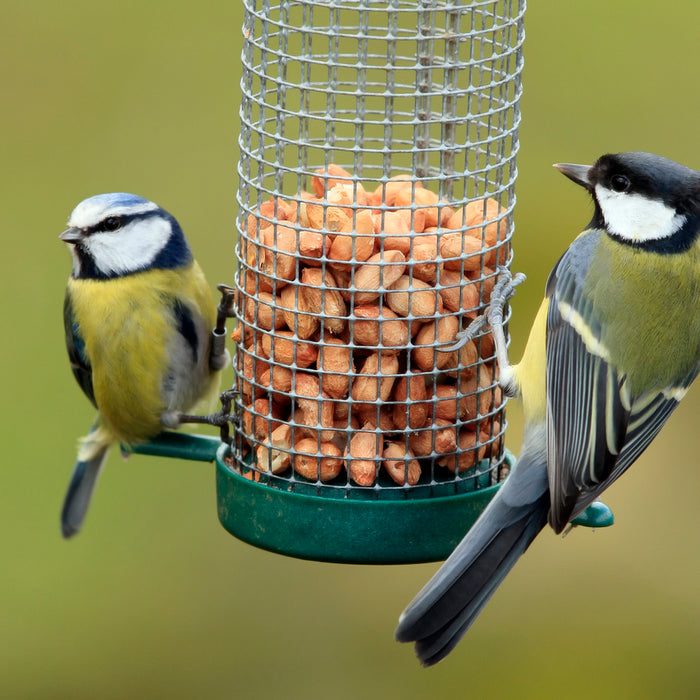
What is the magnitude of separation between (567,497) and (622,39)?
389cm

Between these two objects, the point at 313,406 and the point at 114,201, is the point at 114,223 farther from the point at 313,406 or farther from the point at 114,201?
the point at 313,406

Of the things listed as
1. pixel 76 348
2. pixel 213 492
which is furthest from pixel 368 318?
pixel 213 492

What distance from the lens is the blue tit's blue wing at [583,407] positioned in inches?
133

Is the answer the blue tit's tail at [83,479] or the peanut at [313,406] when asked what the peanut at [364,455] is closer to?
the peanut at [313,406]

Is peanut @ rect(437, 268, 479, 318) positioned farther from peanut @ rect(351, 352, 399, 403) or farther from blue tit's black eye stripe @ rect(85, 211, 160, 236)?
blue tit's black eye stripe @ rect(85, 211, 160, 236)

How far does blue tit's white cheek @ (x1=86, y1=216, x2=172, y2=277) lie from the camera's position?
3.97 metres

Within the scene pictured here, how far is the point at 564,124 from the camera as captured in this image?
636cm

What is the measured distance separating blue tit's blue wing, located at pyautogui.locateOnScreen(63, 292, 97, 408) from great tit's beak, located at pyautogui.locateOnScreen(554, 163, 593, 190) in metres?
1.60

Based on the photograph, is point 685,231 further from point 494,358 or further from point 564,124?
point 564,124

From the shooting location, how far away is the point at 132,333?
13.2 ft

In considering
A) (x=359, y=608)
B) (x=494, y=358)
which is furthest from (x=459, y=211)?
(x=359, y=608)

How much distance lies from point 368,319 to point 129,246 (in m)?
0.98

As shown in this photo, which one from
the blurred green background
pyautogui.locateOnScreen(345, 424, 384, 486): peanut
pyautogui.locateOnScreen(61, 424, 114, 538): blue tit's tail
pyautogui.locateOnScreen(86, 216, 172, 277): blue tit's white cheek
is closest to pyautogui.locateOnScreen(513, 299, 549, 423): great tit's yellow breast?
pyautogui.locateOnScreen(345, 424, 384, 486): peanut

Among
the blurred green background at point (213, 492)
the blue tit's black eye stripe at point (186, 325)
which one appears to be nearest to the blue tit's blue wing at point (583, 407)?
the blue tit's black eye stripe at point (186, 325)
